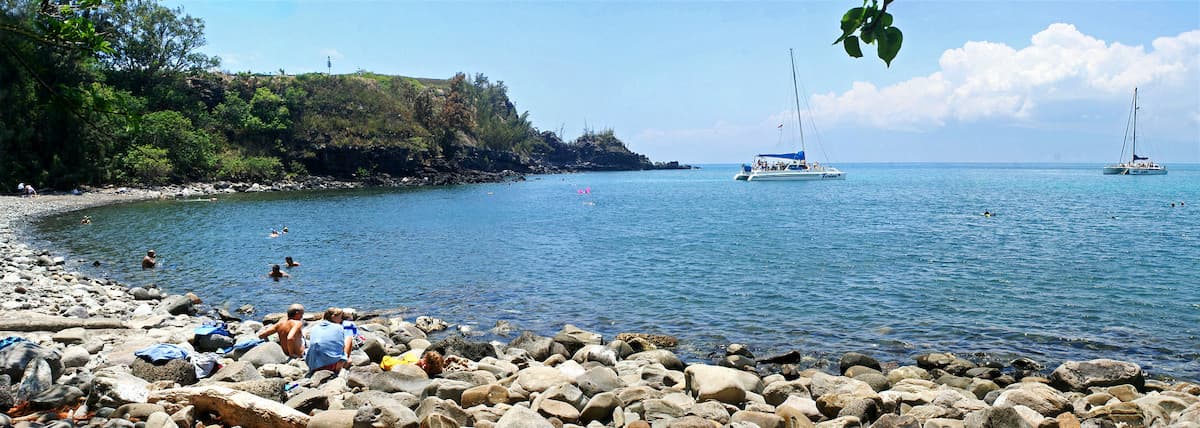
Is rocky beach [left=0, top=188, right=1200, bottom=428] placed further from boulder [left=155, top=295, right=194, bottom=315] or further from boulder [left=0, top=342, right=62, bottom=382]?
boulder [left=155, top=295, right=194, bottom=315]

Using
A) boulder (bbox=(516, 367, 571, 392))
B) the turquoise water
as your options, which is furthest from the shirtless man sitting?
the turquoise water

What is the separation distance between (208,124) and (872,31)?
92.6 metres

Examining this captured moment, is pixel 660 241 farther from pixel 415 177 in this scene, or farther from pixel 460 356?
pixel 415 177

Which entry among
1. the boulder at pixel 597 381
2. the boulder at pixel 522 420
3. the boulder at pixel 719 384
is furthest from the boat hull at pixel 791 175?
the boulder at pixel 522 420

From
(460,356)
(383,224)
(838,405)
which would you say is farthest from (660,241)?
(838,405)

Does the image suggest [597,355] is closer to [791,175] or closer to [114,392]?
[114,392]

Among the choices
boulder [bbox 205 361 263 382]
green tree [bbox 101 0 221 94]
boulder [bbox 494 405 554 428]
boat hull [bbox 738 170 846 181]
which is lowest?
boulder [bbox 205 361 263 382]

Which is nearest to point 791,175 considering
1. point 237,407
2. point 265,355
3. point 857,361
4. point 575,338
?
point 575,338

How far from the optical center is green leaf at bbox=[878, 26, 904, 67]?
3016 mm

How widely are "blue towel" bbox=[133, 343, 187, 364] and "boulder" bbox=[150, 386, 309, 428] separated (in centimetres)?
203

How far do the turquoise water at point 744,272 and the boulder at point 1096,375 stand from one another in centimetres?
206

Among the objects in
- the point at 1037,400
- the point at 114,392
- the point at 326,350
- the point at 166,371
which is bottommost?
the point at 1037,400

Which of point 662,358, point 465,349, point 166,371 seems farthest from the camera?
point 465,349

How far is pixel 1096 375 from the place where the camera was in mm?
11336
